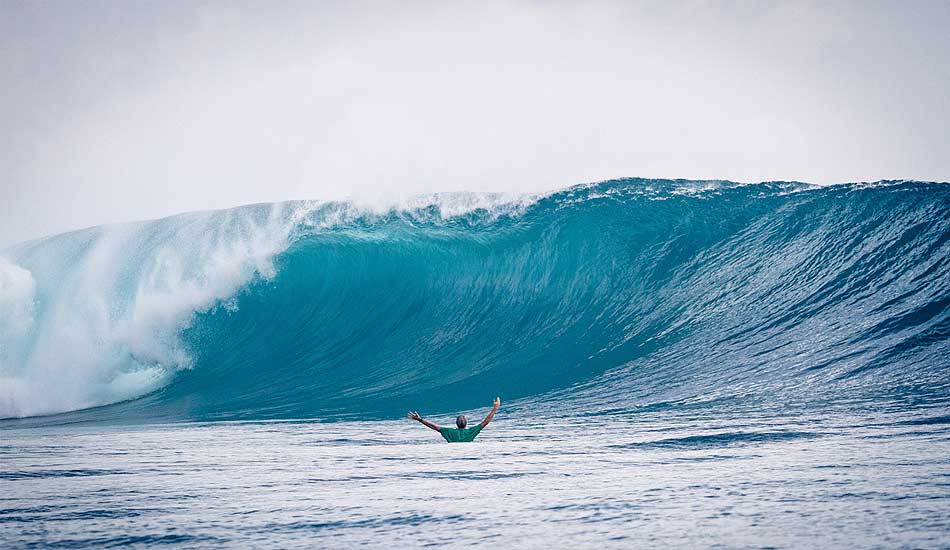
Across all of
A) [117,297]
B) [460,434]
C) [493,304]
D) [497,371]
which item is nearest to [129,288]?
[117,297]

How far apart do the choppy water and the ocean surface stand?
34 millimetres

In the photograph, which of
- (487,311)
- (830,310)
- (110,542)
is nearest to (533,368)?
(487,311)

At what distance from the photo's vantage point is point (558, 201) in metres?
21.2

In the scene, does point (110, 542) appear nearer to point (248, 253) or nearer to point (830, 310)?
point (830, 310)

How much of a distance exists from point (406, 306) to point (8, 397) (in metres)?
8.46

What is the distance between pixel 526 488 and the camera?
5426mm

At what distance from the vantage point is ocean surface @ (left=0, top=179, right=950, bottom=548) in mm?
4574

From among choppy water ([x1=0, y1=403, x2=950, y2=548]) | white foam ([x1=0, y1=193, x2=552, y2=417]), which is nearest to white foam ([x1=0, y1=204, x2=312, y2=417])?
white foam ([x1=0, y1=193, x2=552, y2=417])

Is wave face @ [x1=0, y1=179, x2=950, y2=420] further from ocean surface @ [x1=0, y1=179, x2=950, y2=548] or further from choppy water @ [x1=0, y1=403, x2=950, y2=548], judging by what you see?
choppy water @ [x1=0, y1=403, x2=950, y2=548]

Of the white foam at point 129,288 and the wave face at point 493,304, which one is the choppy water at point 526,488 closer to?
the wave face at point 493,304

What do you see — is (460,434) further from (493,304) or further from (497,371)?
(493,304)

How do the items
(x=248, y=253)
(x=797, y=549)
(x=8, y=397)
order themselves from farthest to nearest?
(x=248, y=253) < (x=8, y=397) < (x=797, y=549)

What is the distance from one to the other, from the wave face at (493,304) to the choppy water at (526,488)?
121 inches

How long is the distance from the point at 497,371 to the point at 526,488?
931cm
